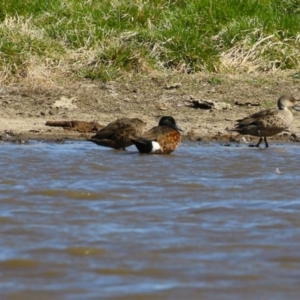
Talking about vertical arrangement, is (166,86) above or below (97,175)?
above

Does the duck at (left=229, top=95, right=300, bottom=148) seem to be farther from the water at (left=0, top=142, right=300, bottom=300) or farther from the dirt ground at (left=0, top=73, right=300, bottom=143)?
the water at (left=0, top=142, right=300, bottom=300)

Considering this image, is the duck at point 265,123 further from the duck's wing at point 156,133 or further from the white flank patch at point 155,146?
the white flank patch at point 155,146

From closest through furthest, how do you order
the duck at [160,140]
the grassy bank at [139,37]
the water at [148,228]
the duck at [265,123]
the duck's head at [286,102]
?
the water at [148,228], the duck at [160,140], the duck at [265,123], the duck's head at [286,102], the grassy bank at [139,37]

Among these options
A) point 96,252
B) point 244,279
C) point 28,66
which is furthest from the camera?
point 28,66

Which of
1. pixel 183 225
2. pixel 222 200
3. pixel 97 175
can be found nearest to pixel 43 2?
pixel 97 175

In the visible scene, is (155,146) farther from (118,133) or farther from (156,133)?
(118,133)

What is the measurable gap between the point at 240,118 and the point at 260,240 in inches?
231

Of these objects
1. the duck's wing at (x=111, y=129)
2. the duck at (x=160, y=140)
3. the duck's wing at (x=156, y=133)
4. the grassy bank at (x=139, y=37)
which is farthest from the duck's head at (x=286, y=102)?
the duck's wing at (x=111, y=129)

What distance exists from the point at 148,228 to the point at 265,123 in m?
5.05

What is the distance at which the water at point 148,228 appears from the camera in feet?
13.5

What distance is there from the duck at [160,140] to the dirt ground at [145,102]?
897 millimetres

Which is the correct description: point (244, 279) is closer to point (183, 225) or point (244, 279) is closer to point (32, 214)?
point (183, 225)

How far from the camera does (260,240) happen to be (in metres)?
4.98

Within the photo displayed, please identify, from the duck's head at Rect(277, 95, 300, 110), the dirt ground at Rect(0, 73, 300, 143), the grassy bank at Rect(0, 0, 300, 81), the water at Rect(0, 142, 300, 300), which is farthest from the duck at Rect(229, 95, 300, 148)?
the grassy bank at Rect(0, 0, 300, 81)
